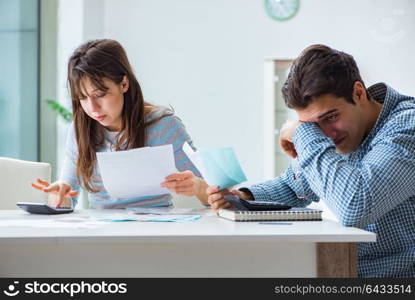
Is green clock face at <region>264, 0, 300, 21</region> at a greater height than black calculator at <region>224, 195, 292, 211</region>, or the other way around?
green clock face at <region>264, 0, 300, 21</region>

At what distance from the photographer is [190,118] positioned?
6.27 m

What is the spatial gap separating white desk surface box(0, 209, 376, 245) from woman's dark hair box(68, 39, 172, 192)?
2.75 feet

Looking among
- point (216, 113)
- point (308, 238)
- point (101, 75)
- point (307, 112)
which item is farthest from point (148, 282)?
point (216, 113)

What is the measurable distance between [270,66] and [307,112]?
4631 millimetres

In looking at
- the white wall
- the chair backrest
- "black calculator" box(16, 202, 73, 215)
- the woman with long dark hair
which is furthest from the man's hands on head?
the white wall

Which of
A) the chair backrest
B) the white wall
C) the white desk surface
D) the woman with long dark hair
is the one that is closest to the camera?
the white desk surface

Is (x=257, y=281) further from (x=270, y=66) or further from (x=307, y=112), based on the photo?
(x=270, y=66)

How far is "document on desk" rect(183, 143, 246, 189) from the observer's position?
1.67 m

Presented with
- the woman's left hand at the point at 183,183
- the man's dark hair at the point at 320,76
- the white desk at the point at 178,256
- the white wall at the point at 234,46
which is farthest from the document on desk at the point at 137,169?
the white wall at the point at 234,46

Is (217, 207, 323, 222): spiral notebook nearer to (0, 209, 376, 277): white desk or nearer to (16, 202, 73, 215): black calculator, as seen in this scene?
(0, 209, 376, 277): white desk

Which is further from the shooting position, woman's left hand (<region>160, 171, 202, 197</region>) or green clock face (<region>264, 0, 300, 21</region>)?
green clock face (<region>264, 0, 300, 21</region>)

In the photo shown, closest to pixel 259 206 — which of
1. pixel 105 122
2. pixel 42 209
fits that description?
pixel 42 209

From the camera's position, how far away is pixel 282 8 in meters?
6.21

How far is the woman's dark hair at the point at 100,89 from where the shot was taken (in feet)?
7.48
